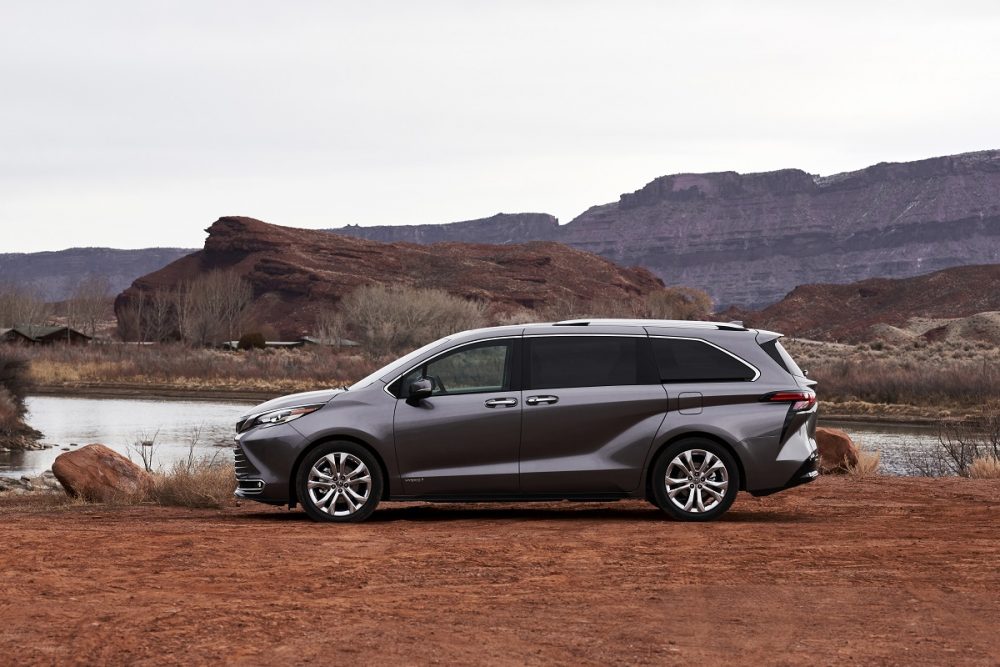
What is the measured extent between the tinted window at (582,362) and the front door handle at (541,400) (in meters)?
0.12

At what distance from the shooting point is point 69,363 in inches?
3120

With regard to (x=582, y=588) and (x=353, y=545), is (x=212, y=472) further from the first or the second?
(x=582, y=588)

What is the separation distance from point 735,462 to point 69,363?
72.9m

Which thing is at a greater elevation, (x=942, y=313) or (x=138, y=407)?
(x=942, y=313)

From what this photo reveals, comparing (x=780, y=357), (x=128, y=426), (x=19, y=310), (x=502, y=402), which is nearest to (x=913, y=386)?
(x=128, y=426)

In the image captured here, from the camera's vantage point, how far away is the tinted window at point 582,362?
11.8 metres

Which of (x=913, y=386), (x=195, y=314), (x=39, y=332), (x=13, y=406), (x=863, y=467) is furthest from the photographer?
(x=195, y=314)

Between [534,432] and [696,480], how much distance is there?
1482 mm

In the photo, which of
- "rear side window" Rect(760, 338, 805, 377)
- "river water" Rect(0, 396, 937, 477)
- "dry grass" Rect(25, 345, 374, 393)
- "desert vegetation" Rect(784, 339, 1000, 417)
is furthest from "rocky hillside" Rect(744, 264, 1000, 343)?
"rear side window" Rect(760, 338, 805, 377)

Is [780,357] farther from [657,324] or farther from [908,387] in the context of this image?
[908,387]

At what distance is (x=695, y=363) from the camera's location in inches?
471

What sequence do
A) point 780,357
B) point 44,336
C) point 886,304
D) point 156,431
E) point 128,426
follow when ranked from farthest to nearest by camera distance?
point 886,304 → point 44,336 → point 128,426 → point 156,431 → point 780,357

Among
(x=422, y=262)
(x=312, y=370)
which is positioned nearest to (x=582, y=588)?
(x=312, y=370)

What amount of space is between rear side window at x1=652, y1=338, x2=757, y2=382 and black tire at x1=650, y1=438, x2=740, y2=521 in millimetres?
580
